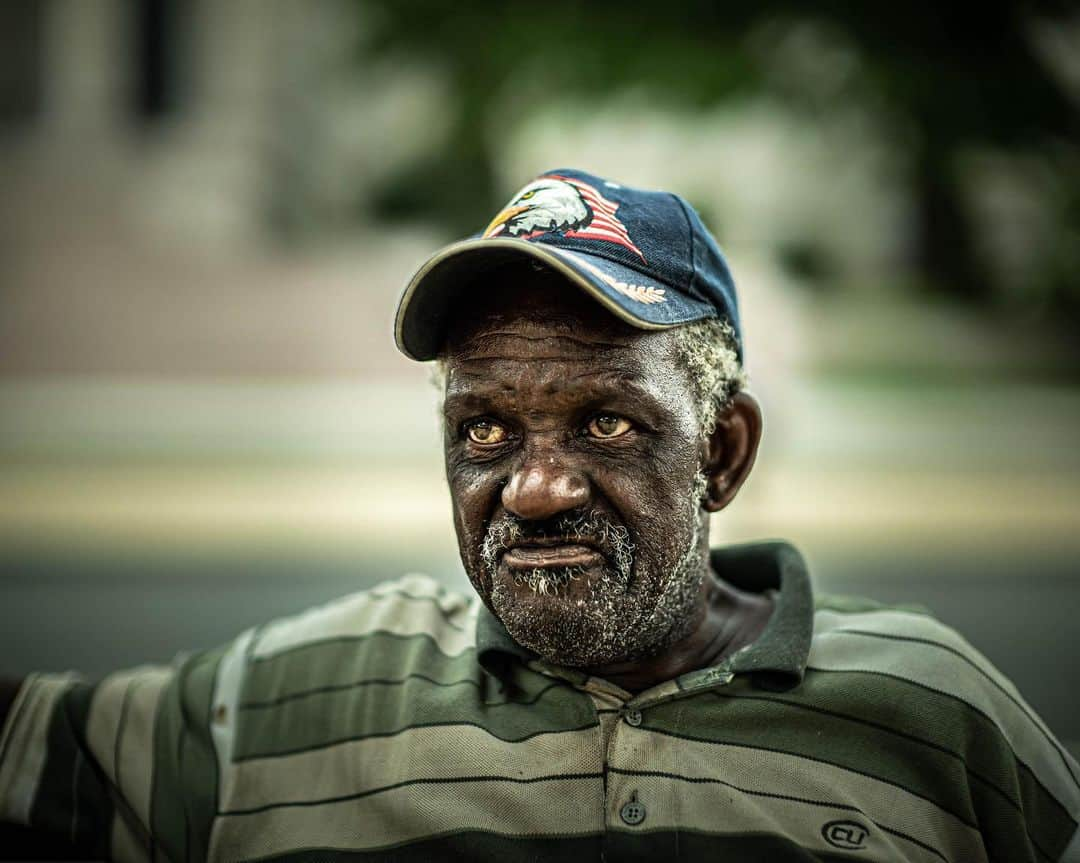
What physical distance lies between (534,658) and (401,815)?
343mm

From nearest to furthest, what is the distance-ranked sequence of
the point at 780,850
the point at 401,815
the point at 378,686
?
the point at 780,850
the point at 401,815
the point at 378,686

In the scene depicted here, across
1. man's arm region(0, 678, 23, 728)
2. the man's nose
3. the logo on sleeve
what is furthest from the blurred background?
man's arm region(0, 678, 23, 728)

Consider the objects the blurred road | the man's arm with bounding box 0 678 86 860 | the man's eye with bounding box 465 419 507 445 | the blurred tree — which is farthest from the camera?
the blurred road

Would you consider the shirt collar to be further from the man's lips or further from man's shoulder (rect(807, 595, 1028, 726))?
the man's lips

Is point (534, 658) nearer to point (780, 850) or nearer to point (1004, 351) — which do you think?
point (780, 850)

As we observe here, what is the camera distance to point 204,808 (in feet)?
6.78

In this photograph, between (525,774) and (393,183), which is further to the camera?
(393,183)

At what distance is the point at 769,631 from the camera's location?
2090 mm

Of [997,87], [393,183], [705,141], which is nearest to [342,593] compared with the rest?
[393,183]

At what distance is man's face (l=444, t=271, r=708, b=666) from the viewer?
74.4 inches

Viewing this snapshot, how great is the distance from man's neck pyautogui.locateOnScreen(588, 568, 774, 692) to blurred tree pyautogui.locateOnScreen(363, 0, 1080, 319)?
11.9 ft

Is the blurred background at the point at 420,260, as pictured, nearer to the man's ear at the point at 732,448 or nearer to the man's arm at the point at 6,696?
the man's ear at the point at 732,448

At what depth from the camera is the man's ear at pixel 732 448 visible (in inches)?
83.8

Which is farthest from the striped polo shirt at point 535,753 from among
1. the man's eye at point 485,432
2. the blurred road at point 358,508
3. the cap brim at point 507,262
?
the blurred road at point 358,508
